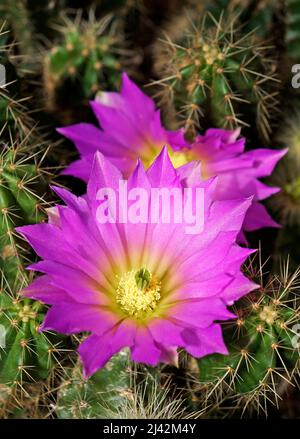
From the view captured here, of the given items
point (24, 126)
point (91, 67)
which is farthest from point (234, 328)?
point (91, 67)

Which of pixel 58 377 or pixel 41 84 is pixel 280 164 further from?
pixel 58 377

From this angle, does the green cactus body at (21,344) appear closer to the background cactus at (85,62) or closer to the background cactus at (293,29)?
the background cactus at (85,62)

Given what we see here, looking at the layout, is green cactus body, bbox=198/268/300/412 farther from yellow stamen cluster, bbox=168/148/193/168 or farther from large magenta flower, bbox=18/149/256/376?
yellow stamen cluster, bbox=168/148/193/168

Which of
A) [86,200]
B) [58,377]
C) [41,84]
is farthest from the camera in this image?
[41,84]

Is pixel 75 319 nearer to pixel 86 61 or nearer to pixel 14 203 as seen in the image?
pixel 14 203

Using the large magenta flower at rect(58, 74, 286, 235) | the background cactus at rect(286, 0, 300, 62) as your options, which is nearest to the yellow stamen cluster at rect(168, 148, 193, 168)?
the large magenta flower at rect(58, 74, 286, 235)

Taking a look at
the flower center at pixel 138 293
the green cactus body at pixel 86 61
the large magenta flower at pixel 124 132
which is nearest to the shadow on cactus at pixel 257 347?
the flower center at pixel 138 293
